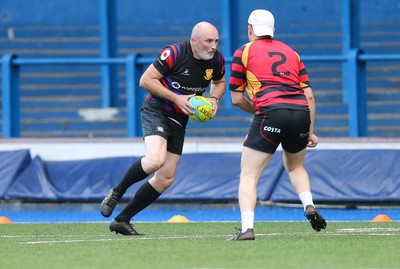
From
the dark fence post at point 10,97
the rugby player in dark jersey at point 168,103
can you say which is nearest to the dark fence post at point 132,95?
the dark fence post at point 10,97

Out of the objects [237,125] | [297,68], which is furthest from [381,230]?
[237,125]

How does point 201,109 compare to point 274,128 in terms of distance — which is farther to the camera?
point 201,109

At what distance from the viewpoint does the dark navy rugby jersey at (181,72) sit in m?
11.1

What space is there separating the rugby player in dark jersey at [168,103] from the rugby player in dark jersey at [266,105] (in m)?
0.81

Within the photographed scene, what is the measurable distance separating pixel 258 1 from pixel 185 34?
1916 mm

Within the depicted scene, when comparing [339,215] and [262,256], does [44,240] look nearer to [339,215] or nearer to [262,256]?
[262,256]

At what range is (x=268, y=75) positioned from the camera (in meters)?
10.1

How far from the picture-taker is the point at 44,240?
10617mm

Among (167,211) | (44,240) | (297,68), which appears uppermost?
(297,68)

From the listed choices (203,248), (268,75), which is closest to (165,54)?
(268,75)

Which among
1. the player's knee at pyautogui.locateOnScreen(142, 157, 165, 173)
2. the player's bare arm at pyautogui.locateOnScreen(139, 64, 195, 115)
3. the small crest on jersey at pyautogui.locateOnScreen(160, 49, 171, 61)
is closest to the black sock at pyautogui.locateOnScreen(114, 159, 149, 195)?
the player's knee at pyautogui.locateOnScreen(142, 157, 165, 173)

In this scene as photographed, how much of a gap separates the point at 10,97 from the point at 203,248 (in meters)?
8.95

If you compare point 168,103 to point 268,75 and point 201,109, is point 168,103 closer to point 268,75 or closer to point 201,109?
point 201,109

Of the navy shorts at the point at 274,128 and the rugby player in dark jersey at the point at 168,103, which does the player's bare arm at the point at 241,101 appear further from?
the rugby player in dark jersey at the point at 168,103
